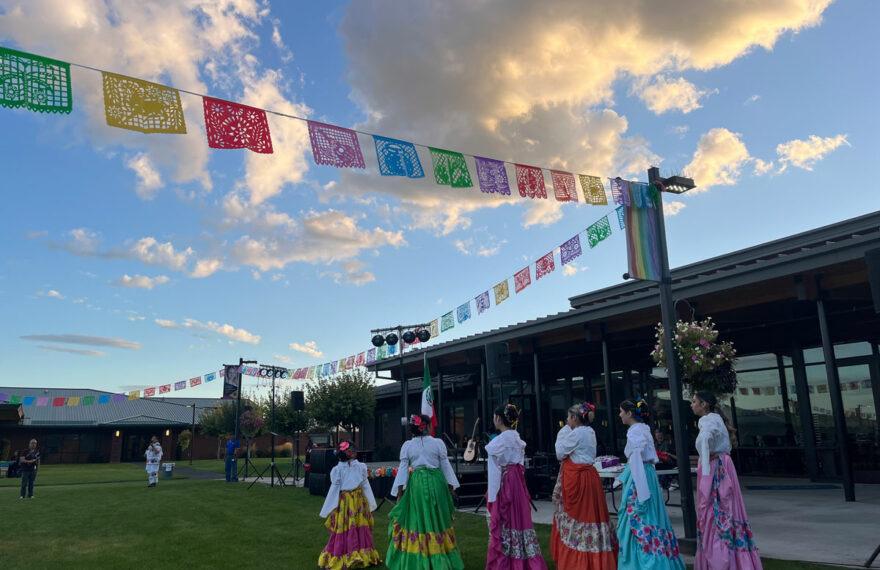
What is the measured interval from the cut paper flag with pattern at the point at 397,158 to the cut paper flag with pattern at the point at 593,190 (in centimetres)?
299

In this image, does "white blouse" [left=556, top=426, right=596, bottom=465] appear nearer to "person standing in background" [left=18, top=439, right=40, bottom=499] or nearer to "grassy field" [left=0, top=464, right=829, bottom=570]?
"grassy field" [left=0, top=464, right=829, bottom=570]

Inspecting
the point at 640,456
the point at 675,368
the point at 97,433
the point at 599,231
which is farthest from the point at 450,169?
the point at 97,433

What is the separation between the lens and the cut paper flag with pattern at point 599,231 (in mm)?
11414

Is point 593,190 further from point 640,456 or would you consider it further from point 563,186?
point 640,456

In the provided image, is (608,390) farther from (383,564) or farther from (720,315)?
(383,564)

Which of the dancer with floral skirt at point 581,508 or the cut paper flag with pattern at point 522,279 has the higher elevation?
the cut paper flag with pattern at point 522,279

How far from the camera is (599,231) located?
1148 cm

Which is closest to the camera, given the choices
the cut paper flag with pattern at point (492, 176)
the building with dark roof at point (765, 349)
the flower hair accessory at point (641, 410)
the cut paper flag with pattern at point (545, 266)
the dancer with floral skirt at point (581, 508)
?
the dancer with floral skirt at point (581, 508)

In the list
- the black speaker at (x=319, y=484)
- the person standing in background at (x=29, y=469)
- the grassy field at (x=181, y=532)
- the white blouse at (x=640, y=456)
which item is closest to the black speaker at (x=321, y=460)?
the black speaker at (x=319, y=484)

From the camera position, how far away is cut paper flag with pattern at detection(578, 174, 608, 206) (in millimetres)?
9977

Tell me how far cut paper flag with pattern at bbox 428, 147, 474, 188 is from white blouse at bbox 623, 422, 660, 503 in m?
4.92

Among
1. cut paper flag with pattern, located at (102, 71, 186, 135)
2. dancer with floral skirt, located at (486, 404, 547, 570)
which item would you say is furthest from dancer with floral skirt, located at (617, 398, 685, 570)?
cut paper flag with pattern, located at (102, 71, 186, 135)

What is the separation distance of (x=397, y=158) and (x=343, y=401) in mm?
18917

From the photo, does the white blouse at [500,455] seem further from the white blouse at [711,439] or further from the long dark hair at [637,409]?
the white blouse at [711,439]
